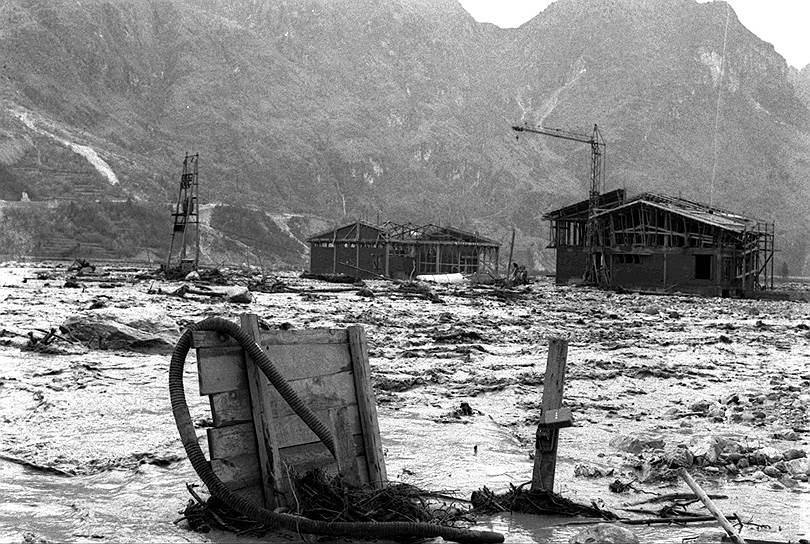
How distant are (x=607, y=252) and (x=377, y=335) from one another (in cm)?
3565

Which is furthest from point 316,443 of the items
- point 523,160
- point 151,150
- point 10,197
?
point 523,160

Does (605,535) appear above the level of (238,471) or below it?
below

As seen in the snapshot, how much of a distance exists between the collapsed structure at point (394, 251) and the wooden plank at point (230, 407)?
5118 centimetres

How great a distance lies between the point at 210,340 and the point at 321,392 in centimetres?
94

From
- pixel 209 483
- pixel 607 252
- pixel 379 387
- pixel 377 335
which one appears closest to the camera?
pixel 209 483

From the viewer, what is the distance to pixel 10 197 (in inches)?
4163

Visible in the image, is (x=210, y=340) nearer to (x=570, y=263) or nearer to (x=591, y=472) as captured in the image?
(x=591, y=472)

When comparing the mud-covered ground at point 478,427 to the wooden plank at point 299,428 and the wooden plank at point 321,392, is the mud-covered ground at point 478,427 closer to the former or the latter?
the wooden plank at point 299,428

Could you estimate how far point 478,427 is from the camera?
30.7 ft

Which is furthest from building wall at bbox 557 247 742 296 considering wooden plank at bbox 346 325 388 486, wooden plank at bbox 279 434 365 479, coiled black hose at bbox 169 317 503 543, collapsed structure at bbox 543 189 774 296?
coiled black hose at bbox 169 317 503 543

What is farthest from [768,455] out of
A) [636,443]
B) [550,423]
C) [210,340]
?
[210,340]

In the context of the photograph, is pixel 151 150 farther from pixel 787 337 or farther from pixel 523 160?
pixel 787 337

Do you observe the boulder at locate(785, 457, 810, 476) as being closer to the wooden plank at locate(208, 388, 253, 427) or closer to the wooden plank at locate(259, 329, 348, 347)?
the wooden plank at locate(259, 329, 348, 347)

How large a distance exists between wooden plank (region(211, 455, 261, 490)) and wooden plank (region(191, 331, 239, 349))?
767 mm
